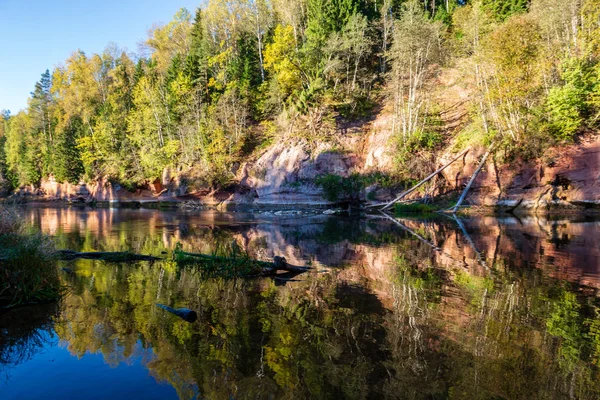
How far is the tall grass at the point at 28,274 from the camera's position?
732 cm

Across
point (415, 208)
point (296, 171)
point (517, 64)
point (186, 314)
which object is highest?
point (517, 64)

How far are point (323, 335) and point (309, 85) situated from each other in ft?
129

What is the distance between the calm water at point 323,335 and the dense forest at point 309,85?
23209 millimetres

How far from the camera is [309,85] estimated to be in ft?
137

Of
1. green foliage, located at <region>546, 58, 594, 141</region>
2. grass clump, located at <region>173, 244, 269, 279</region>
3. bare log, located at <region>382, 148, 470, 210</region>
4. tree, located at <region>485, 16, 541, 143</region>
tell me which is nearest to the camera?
grass clump, located at <region>173, 244, 269, 279</region>

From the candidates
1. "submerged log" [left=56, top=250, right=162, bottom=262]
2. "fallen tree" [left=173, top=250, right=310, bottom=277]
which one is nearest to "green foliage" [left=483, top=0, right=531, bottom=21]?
"fallen tree" [left=173, top=250, right=310, bottom=277]

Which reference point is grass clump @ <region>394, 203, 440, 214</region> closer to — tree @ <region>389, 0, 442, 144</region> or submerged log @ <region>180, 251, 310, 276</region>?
tree @ <region>389, 0, 442, 144</region>

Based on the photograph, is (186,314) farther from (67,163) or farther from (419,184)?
(67,163)

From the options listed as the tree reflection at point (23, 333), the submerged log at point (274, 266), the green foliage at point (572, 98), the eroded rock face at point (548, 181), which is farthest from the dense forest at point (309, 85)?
the tree reflection at point (23, 333)

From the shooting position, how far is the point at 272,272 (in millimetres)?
10062

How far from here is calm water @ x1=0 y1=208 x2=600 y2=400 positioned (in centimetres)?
445

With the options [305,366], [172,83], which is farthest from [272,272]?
[172,83]

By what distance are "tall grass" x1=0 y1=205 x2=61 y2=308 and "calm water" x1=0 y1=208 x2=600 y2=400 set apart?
0.38 meters

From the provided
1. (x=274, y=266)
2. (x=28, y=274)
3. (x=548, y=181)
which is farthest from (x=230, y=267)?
(x=548, y=181)
